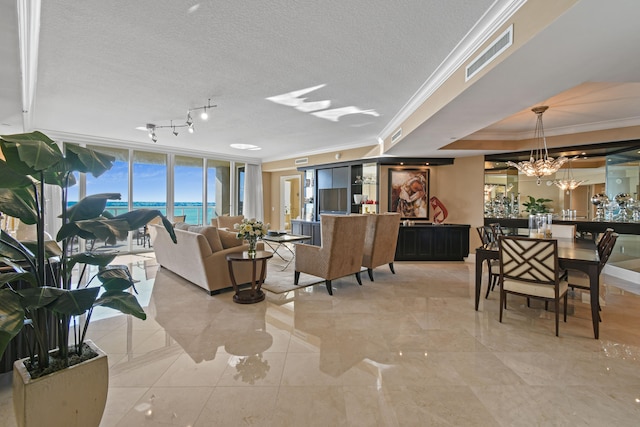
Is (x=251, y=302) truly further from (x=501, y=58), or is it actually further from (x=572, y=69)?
(x=572, y=69)

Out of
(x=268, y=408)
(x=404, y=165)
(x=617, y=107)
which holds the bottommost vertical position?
(x=268, y=408)

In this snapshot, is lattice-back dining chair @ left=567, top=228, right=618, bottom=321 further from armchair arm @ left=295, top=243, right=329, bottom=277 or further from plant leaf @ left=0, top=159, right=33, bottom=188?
plant leaf @ left=0, top=159, right=33, bottom=188

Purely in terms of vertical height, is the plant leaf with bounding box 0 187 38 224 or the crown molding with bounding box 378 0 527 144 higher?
the crown molding with bounding box 378 0 527 144

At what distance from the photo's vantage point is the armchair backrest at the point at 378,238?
501cm

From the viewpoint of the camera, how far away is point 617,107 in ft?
14.4

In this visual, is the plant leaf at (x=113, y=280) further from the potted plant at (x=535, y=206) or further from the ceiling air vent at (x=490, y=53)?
the potted plant at (x=535, y=206)

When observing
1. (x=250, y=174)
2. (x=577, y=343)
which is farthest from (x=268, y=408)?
(x=250, y=174)

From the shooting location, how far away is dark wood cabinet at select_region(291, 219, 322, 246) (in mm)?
7945

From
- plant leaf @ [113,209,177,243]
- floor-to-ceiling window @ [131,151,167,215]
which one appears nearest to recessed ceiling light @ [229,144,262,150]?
floor-to-ceiling window @ [131,151,167,215]

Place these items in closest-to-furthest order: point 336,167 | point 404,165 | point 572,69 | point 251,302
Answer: point 572,69, point 251,302, point 404,165, point 336,167

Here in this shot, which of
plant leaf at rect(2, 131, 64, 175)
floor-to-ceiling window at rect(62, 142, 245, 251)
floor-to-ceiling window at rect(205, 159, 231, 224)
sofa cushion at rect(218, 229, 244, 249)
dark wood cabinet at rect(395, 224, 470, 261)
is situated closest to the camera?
plant leaf at rect(2, 131, 64, 175)

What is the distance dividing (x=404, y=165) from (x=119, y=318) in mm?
6319

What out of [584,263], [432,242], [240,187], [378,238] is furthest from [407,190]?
[240,187]

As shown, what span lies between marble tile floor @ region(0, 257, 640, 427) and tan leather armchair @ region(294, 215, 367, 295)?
48 cm
